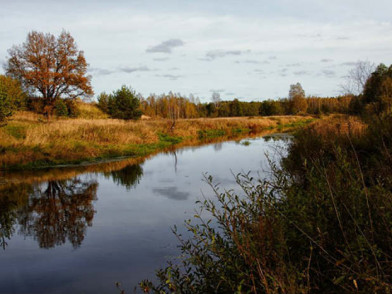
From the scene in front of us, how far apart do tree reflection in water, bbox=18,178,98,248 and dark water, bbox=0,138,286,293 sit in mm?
22

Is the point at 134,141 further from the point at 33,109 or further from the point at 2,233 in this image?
the point at 33,109

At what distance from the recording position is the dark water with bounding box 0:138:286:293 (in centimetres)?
575

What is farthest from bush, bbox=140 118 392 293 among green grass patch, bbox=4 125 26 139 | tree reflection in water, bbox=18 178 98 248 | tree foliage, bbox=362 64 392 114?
green grass patch, bbox=4 125 26 139

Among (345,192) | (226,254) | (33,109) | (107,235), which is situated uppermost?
(33,109)

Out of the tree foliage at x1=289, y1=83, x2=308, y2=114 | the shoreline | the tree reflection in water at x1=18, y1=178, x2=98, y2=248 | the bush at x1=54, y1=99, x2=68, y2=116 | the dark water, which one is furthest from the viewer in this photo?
the tree foliage at x1=289, y1=83, x2=308, y2=114

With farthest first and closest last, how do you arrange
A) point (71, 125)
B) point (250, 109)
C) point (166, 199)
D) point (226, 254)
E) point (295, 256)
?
point (250, 109) → point (71, 125) → point (166, 199) → point (226, 254) → point (295, 256)

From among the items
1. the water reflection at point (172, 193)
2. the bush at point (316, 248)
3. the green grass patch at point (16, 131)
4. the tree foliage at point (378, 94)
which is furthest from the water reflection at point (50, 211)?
the green grass patch at point (16, 131)

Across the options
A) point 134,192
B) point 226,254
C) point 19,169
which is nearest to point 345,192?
point 226,254

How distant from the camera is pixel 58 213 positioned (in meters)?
9.19

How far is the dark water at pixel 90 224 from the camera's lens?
5746 mm

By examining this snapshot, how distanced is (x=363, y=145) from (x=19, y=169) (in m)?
15.0

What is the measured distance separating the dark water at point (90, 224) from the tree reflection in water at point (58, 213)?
0.02 metres

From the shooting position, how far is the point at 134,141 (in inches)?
972

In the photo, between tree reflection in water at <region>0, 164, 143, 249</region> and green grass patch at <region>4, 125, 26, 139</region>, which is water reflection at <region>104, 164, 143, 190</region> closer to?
tree reflection in water at <region>0, 164, 143, 249</region>
